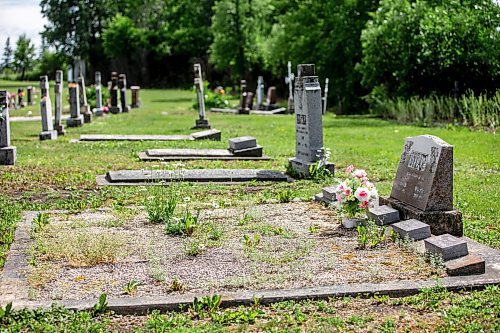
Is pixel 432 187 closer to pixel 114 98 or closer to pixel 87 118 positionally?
pixel 87 118

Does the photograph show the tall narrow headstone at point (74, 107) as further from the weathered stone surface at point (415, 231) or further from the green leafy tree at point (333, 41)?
the weathered stone surface at point (415, 231)

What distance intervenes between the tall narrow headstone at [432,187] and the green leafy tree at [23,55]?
2755 inches

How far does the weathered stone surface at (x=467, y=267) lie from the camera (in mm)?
6855

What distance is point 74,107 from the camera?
23.3 meters

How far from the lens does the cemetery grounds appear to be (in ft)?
19.3

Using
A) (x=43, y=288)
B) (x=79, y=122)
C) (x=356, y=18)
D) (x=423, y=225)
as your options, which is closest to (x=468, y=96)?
(x=356, y=18)

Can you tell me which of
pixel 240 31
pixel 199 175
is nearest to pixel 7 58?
pixel 240 31

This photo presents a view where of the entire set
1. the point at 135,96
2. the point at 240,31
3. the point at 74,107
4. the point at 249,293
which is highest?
the point at 240,31

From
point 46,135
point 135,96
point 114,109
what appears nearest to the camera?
point 46,135

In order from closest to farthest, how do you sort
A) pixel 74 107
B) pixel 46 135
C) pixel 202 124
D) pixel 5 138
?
1. pixel 5 138
2. pixel 46 135
3. pixel 202 124
4. pixel 74 107

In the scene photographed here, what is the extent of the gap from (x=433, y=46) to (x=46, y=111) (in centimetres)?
1332

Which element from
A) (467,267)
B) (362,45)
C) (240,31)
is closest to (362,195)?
(467,267)

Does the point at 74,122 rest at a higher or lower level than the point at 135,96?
lower

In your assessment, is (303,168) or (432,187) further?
(303,168)
